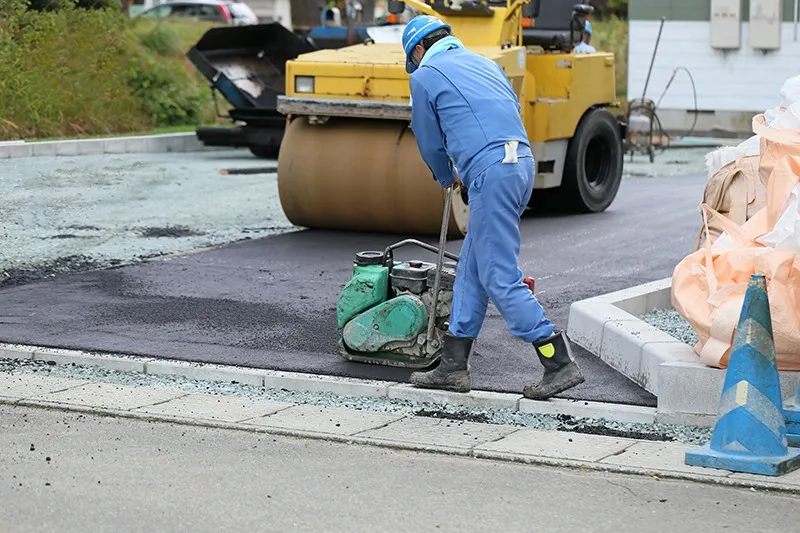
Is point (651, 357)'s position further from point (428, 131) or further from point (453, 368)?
point (428, 131)

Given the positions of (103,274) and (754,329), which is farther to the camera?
(103,274)

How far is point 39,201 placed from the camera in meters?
13.5

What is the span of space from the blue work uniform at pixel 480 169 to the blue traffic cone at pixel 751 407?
1199 mm

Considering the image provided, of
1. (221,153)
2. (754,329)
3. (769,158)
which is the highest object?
(769,158)

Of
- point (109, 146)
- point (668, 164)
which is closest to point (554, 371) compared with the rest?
point (109, 146)

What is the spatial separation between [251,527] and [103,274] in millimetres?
5548

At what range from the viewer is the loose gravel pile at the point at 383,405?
A: 20.2ft

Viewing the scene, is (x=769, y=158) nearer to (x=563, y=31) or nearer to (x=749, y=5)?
(x=563, y=31)

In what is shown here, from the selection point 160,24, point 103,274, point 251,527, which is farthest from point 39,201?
point 160,24

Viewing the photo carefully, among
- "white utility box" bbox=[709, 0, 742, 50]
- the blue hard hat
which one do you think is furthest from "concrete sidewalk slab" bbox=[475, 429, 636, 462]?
"white utility box" bbox=[709, 0, 742, 50]

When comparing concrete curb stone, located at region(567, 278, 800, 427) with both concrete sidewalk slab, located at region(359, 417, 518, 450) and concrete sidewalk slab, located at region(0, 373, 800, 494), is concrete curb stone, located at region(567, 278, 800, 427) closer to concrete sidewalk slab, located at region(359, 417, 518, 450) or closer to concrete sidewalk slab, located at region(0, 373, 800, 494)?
concrete sidewalk slab, located at region(0, 373, 800, 494)

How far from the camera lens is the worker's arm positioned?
6.72 metres

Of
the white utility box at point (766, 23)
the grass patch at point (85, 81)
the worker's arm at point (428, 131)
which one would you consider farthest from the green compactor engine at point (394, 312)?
the white utility box at point (766, 23)

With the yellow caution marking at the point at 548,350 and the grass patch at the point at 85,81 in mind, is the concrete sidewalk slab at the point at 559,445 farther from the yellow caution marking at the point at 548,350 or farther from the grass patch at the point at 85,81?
the grass patch at the point at 85,81
